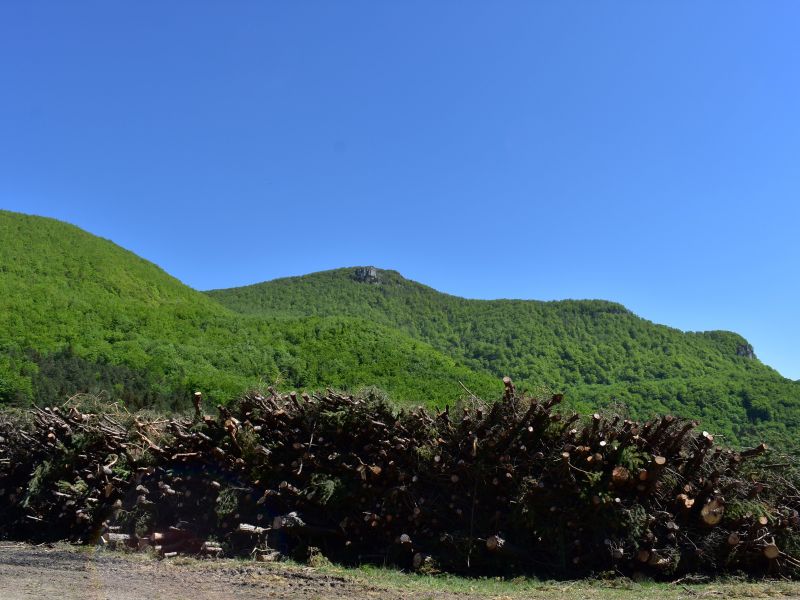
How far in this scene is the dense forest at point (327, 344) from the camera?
5038 cm

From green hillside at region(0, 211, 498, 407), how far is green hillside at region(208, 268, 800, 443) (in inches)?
536

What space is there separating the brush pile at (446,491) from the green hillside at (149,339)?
80.0 ft

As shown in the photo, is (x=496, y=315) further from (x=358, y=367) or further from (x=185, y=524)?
(x=185, y=524)

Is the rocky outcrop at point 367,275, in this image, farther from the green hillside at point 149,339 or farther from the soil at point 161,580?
the soil at point 161,580

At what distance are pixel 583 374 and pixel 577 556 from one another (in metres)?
81.7

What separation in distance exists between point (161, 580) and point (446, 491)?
3.44 m

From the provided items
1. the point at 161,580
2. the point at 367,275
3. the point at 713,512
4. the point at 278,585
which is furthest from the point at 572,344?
the point at 161,580

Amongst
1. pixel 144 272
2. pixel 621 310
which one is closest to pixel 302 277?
pixel 144 272

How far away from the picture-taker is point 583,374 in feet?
278

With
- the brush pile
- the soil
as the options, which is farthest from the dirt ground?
the brush pile

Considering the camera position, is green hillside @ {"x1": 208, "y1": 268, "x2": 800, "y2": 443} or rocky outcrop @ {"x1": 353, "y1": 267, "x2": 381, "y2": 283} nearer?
green hillside @ {"x1": 208, "y1": 268, "x2": 800, "y2": 443}

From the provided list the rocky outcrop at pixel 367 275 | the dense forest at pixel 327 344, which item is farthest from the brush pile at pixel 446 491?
the rocky outcrop at pixel 367 275

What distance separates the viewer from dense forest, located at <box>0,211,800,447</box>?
50375 millimetres

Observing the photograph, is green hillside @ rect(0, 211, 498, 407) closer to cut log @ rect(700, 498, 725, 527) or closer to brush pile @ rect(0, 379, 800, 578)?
brush pile @ rect(0, 379, 800, 578)
